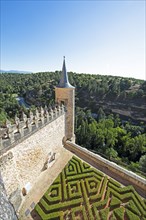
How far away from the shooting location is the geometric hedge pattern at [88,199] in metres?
11.3

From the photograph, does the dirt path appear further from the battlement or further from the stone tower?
the battlement

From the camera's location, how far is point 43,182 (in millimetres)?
14039

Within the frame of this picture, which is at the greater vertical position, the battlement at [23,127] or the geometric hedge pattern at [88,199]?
the battlement at [23,127]


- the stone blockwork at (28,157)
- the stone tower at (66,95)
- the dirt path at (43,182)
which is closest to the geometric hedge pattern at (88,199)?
the dirt path at (43,182)

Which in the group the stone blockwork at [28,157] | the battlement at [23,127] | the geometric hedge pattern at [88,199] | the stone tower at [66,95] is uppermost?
the stone tower at [66,95]

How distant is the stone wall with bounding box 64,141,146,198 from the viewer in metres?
14.4

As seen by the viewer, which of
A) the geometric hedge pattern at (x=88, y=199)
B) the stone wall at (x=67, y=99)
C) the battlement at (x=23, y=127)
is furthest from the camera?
the stone wall at (x=67, y=99)

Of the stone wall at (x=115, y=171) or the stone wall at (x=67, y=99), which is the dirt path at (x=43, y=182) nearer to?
the stone wall at (x=115, y=171)

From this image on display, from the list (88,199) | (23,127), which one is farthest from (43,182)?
(23,127)

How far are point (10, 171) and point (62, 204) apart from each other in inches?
172

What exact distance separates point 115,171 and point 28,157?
8294 mm

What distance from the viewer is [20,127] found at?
11445mm

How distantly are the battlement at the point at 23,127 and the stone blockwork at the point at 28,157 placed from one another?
41cm

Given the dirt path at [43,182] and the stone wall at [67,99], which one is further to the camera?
the stone wall at [67,99]
